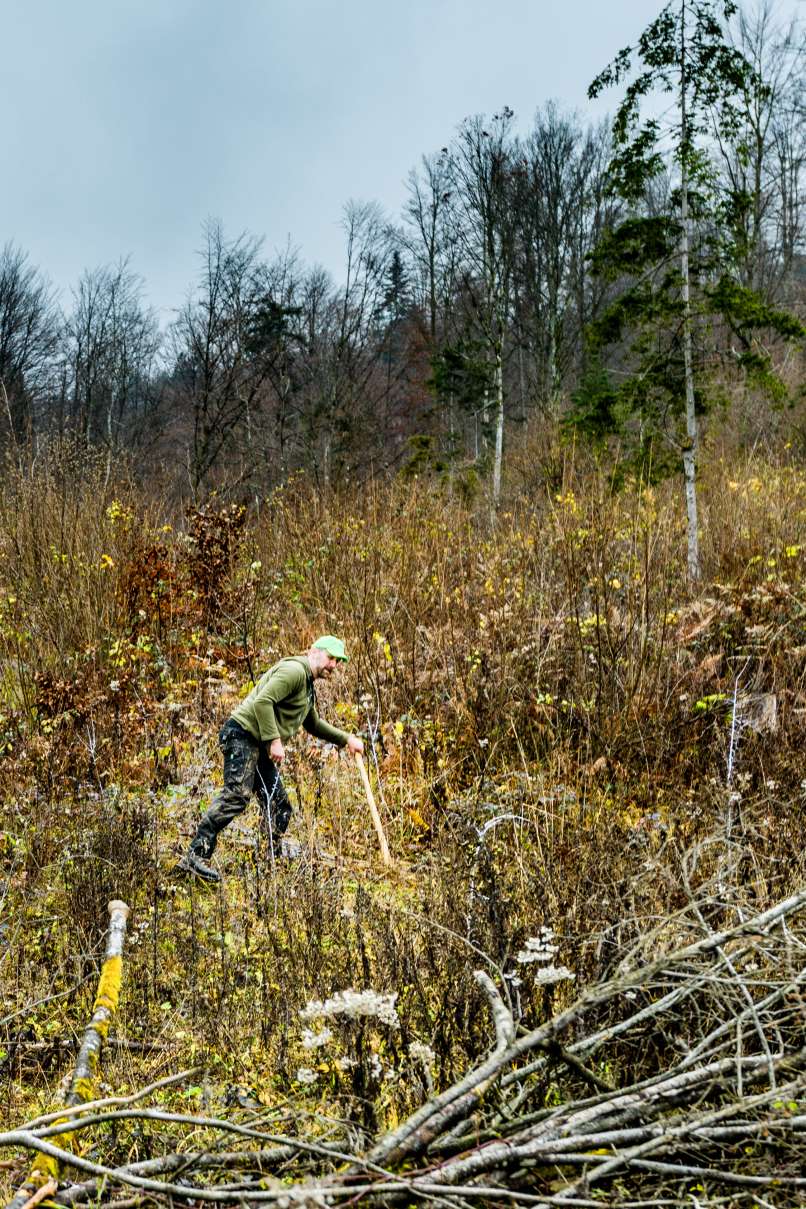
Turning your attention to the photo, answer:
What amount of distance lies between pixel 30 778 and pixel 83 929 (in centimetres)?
218

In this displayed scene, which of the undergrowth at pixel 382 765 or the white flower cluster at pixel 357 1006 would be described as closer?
the white flower cluster at pixel 357 1006

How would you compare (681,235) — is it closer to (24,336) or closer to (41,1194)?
(41,1194)

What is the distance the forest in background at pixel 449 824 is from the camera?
1.75m

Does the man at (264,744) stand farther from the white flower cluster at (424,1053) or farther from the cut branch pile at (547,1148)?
the cut branch pile at (547,1148)

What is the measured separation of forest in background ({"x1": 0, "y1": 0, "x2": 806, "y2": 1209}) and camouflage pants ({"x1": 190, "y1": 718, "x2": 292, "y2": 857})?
187 mm

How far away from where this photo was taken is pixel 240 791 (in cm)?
502

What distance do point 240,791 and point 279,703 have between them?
0.61m

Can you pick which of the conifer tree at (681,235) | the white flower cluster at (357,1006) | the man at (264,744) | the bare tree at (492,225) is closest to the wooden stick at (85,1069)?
the white flower cluster at (357,1006)

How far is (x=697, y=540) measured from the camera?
311 inches

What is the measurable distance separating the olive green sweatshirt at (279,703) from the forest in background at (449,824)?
0.73 metres

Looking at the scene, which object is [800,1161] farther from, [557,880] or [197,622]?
[197,622]

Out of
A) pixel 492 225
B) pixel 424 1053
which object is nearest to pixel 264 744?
pixel 424 1053

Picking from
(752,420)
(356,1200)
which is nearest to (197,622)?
(356,1200)

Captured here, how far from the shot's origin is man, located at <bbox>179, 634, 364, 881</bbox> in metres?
4.95
